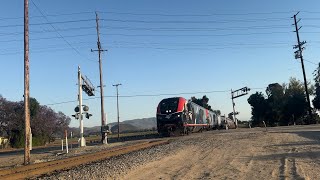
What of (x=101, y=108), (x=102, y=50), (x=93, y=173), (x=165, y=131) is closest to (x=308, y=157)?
(x=93, y=173)

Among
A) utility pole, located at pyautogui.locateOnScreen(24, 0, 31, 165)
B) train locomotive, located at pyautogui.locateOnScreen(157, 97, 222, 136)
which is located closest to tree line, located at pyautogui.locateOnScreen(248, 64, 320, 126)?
train locomotive, located at pyautogui.locateOnScreen(157, 97, 222, 136)

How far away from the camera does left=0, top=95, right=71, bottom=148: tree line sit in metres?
63.9

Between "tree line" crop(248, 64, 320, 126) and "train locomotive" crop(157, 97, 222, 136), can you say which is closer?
"train locomotive" crop(157, 97, 222, 136)

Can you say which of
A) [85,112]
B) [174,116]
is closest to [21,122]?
[85,112]

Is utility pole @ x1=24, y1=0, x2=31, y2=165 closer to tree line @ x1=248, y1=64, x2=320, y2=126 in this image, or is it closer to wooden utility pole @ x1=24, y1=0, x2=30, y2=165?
wooden utility pole @ x1=24, y1=0, x2=30, y2=165

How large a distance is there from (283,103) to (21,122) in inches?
2071

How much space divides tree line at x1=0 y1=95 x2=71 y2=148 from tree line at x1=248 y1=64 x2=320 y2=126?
42.7m

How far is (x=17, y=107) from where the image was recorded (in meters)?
70.5

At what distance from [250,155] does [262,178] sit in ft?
16.6

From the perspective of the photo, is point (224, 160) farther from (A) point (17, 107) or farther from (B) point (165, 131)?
(A) point (17, 107)

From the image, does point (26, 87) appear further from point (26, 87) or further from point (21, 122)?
point (21, 122)

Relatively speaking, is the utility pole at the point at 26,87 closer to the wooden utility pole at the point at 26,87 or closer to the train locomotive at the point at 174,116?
the wooden utility pole at the point at 26,87

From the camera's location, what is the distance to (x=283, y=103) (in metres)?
79.2

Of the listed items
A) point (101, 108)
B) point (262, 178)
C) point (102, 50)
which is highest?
point (102, 50)
